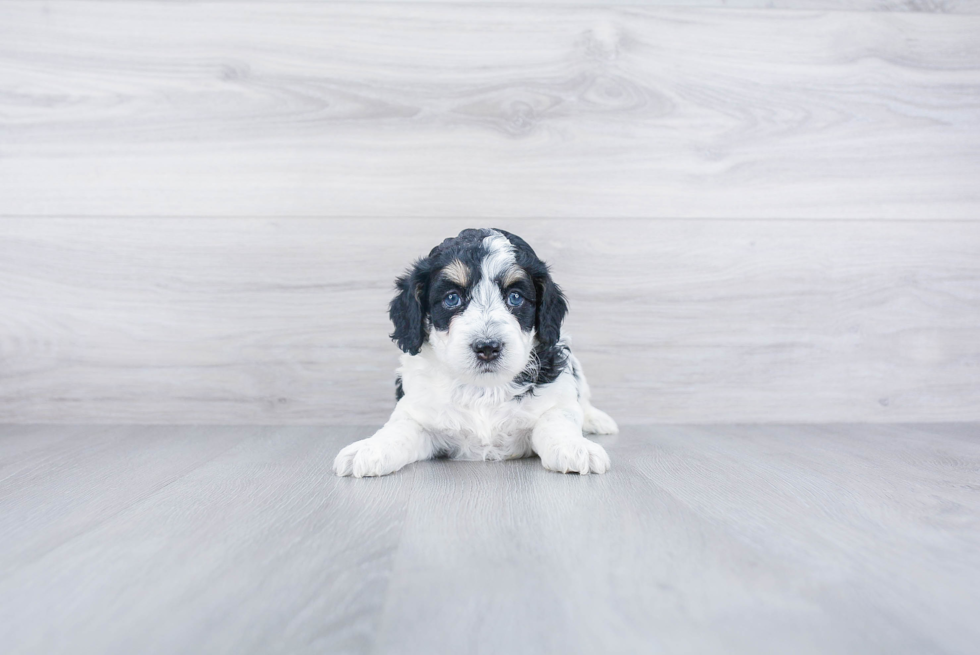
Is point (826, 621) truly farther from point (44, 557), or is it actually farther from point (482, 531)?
point (44, 557)

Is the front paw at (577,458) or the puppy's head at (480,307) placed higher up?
the puppy's head at (480,307)

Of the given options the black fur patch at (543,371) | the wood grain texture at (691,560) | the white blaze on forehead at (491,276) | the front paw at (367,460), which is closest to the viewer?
the wood grain texture at (691,560)

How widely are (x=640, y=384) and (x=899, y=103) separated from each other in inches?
54.3

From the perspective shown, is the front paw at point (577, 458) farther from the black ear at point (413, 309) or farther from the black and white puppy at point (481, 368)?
the black ear at point (413, 309)

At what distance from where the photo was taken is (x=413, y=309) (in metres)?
1.60

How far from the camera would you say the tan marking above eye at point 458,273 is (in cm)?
154

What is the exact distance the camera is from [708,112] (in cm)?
227

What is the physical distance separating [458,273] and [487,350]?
22 cm

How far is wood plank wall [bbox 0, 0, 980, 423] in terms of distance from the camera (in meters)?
2.22

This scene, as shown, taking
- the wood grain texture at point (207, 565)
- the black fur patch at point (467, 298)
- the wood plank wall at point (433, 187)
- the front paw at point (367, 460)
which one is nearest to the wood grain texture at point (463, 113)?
the wood plank wall at point (433, 187)

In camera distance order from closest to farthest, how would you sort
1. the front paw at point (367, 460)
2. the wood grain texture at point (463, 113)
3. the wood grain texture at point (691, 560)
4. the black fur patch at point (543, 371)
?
the wood grain texture at point (691, 560)
the front paw at point (367, 460)
the black fur patch at point (543, 371)
the wood grain texture at point (463, 113)

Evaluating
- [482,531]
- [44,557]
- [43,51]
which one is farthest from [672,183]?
[43,51]

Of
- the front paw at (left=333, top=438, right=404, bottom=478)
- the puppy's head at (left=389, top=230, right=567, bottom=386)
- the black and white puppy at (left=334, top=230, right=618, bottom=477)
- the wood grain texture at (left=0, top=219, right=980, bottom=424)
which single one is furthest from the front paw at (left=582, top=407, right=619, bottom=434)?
the front paw at (left=333, top=438, right=404, bottom=478)

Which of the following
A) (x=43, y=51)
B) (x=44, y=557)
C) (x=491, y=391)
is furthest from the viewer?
(x=43, y=51)
